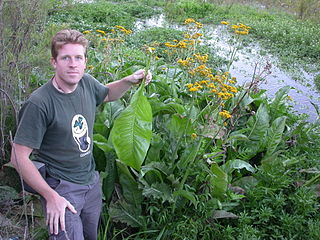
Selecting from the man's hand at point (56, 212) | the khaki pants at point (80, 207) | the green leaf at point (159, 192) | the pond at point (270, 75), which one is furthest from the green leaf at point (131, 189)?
the pond at point (270, 75)

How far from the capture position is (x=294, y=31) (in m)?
9.55

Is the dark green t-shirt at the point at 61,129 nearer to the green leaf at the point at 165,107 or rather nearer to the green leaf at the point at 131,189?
the green leaf at the point at 131,189

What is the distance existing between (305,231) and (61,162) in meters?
1.78

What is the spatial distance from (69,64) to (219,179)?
132 centimetres

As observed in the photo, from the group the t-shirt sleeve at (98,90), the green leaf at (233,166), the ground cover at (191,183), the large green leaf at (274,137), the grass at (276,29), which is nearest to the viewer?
the t-shirt sleeve at (98,90)

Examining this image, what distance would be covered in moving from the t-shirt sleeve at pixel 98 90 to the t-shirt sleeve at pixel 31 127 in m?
0.50

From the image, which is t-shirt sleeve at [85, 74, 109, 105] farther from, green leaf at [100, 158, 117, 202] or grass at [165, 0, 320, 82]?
grass at [165, 0, 320, 82]

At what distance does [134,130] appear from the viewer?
246 cm

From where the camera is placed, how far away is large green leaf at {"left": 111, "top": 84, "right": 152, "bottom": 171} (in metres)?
2.43

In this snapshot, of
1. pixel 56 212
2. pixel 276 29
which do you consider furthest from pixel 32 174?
pixel 276 29

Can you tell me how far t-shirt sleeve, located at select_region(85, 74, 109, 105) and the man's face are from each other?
267 millimetres

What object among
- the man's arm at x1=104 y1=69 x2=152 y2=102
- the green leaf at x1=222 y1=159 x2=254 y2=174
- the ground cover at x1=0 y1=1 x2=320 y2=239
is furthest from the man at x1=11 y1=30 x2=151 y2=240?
the green leaf at x1=222 y1=159 x2=254 y2=174

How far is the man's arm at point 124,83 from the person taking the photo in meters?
2.44

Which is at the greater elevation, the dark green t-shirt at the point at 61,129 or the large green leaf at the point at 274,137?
the dark green t-shirt at the point at 61,129
